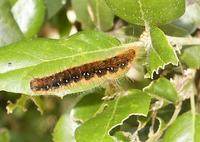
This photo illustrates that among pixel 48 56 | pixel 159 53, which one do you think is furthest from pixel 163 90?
pixel 48 56

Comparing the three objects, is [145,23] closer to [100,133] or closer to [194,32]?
[100,133]

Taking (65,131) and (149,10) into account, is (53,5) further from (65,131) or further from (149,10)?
(149,10)

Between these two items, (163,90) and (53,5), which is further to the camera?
(53,5)

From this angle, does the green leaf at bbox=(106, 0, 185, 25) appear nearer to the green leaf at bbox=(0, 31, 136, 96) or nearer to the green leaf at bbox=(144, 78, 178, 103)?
the green leaf at bbox=(0, 31, 136, 96)

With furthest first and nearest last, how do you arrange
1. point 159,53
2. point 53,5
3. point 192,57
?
point 53,5
point 192,57
point 159,53

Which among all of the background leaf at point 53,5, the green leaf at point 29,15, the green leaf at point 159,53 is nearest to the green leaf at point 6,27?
the green leaf at point 29,15

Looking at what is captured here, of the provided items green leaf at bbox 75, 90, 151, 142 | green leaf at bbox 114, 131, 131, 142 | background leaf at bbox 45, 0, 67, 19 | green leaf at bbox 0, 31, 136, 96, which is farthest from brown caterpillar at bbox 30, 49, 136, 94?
background leaf at bbox 45, 0, 67, 19

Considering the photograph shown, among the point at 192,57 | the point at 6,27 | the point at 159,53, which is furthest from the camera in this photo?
the point at 6,27

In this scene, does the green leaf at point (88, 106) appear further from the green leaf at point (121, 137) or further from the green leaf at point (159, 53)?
the green leaf at point (159, 53)
